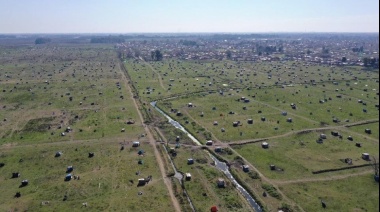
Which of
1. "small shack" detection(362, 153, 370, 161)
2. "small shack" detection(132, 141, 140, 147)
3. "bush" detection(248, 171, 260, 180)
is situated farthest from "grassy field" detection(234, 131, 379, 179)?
"small shack" detection(132, 141, 140, 147)

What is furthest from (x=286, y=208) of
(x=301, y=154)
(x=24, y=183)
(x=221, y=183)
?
(x=24, y=183)

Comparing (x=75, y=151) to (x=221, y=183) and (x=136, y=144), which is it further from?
(x=221, y=183)

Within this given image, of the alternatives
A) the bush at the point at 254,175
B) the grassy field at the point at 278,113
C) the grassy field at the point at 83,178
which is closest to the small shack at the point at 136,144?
the grassy field at the point at 83,178

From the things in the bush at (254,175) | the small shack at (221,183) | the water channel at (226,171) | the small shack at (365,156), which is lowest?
the water channel at (226,171)

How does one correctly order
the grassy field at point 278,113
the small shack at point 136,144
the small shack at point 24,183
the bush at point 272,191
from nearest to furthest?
the bush at point 272,191
the small shack at point 24,183
the grassy field at point 278,113
the small shack at point 136,144

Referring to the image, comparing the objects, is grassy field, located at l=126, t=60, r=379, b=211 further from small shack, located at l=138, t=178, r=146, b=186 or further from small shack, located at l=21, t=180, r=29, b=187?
small shack, located at l=21, t=180, r=29, b=187

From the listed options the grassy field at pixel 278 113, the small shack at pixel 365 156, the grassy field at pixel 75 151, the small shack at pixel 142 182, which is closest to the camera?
the grassy field at pixel 75 151

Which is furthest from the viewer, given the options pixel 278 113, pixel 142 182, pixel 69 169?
pixel 278 113

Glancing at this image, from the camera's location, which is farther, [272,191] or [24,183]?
[24,183]

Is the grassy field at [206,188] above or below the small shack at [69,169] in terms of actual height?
below

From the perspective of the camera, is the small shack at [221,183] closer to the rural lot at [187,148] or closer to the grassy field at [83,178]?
the rural lot at [187,148]

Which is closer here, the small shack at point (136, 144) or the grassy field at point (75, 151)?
the grassy field at point (75, 151)

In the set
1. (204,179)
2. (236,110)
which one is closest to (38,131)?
(204,179)
